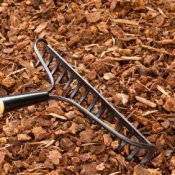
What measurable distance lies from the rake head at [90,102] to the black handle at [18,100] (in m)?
0.14

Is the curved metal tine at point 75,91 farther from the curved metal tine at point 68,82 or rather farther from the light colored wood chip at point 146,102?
the light colored wood chip at point 146,102

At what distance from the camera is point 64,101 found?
1.89 m

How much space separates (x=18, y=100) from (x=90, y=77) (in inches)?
19.6

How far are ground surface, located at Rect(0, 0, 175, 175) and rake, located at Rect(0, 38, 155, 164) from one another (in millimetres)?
49

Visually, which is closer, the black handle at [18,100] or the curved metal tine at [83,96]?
the black handle at [18,100]

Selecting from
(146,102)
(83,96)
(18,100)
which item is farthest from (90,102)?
(18,100)

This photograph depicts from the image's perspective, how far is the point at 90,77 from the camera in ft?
6.70

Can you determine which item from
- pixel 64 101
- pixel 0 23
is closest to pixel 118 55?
pixel 64 101

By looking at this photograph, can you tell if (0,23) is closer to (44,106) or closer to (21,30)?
(21,30)

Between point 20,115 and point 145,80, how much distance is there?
0.57 metres

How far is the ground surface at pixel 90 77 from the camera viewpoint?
175cm

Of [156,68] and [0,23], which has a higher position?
[0,23]

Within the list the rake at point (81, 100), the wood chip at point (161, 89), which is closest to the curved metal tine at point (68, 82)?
the rake at point (81, 100)

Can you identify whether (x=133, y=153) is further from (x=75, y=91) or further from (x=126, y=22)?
(x=126, y=22)
